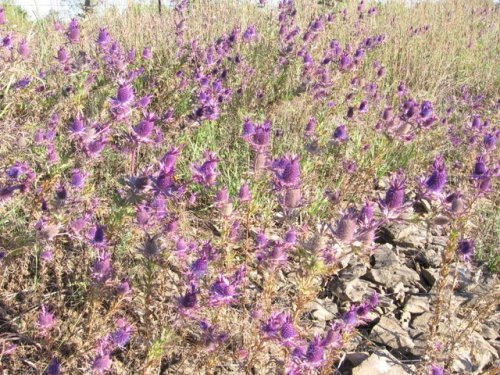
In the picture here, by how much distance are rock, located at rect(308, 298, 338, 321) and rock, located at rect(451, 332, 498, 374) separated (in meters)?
0.68

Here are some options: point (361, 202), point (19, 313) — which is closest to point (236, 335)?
point (19, 313)

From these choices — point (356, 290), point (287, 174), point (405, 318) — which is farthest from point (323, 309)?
point (287, 174)

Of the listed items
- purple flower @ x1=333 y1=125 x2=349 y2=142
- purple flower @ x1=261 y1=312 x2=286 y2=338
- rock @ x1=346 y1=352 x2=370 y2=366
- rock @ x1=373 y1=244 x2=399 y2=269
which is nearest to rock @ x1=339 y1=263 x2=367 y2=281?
rock @ x1=373 y1=244 x2=399 y2=269

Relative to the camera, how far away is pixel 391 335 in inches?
101

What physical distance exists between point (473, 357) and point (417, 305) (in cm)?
46

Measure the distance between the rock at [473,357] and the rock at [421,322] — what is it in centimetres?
23

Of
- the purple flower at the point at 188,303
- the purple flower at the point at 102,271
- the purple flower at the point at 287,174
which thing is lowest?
the purple flower at the point at 188,303

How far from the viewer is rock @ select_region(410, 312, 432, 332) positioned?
106 inches

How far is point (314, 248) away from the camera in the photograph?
69.0 inches

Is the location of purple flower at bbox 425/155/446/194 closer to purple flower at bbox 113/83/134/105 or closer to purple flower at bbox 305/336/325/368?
purple flower at bbox 305/336/325/368

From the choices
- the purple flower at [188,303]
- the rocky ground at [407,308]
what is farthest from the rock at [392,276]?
the purple flower at [188,303]

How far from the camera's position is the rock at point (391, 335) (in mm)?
2537

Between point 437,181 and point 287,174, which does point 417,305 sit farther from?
point 287,174

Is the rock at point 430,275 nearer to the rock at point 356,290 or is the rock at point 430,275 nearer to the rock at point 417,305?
the rock at point 417,305
